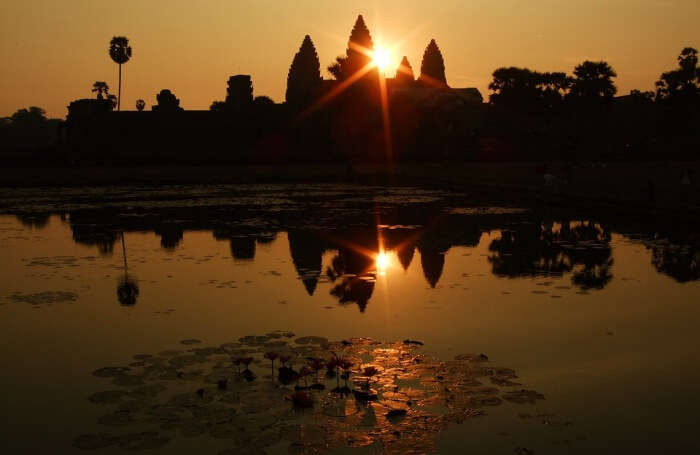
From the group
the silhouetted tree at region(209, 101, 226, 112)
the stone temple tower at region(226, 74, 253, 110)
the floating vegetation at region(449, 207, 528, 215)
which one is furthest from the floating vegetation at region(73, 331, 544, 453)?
the stone temple tower at region(226, 74, 253, 110)

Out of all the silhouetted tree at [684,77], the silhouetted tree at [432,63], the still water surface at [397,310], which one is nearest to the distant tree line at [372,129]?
the silhouetted tree at [684,77]

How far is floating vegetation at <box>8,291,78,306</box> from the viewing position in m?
9.51

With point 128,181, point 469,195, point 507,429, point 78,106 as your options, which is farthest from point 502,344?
point 78,106

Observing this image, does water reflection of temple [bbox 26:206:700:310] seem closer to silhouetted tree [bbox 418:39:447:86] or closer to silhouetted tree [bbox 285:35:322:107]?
silhouetted tree [bbox 285:35:322:107]

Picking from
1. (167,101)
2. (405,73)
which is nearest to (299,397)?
(167,101)

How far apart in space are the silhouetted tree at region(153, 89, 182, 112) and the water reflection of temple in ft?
203

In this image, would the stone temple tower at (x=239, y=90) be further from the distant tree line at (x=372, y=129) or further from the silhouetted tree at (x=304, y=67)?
the silhouetted tree at (x=304, y=67)

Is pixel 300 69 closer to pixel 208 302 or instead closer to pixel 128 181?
pixel 128 181

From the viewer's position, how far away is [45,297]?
9805mm

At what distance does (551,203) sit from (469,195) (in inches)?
231

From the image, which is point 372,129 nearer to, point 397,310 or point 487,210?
point 487,210

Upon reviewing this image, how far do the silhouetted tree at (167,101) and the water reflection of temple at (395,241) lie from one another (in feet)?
203

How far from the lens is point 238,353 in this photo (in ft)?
22.2

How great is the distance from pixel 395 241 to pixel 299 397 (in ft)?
33.4
